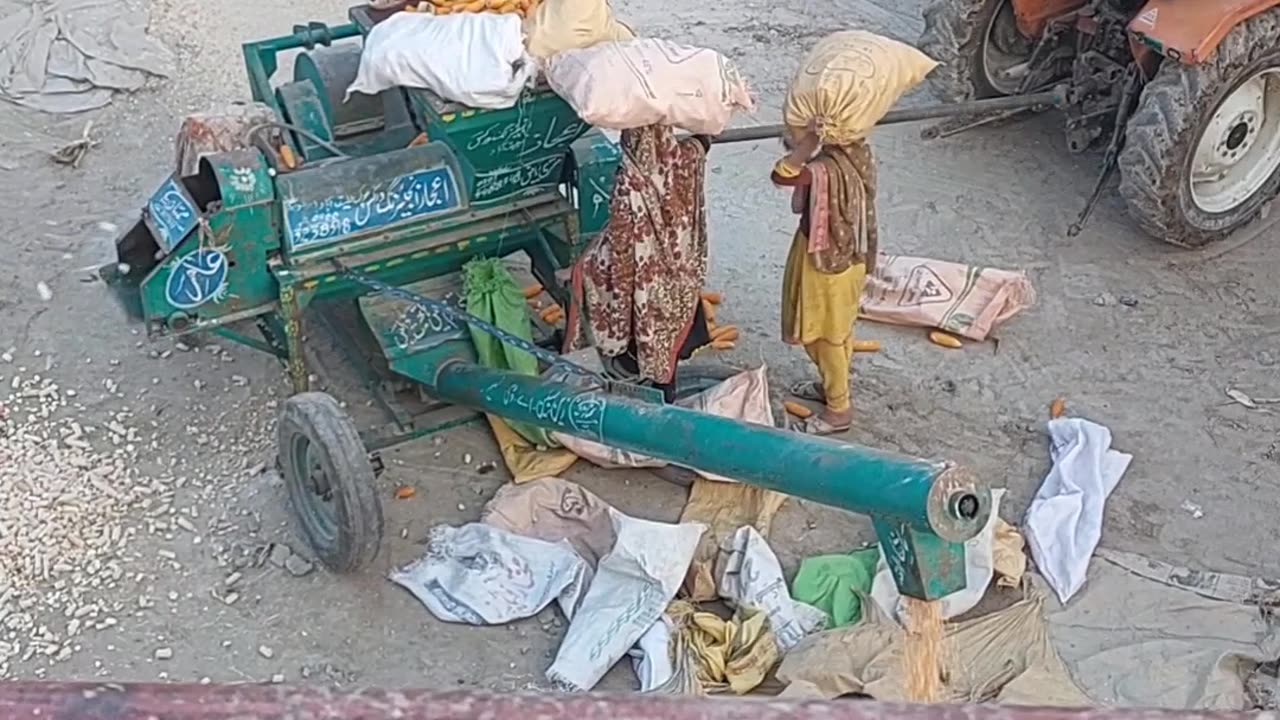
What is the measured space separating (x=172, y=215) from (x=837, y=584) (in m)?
2.42

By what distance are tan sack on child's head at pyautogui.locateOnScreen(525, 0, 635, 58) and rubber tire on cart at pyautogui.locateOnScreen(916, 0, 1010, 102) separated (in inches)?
100

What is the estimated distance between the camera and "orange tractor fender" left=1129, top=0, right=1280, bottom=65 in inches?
239

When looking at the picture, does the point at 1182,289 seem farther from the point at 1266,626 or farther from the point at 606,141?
the point at 606,141

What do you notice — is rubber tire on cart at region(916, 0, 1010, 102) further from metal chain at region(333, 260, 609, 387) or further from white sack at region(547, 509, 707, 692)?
white sack at region(547, 509, 707, 692)

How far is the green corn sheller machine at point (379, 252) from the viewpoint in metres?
4.93

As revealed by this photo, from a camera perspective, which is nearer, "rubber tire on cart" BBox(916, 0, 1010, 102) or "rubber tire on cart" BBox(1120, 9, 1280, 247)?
"rubber tire on cart" BBox(1120, 9, 1280, 247)

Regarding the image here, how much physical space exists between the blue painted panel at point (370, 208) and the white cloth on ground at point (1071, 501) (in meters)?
2.23

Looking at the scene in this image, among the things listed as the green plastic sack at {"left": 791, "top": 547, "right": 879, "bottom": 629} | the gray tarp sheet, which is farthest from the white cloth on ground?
the gray tarp sheet

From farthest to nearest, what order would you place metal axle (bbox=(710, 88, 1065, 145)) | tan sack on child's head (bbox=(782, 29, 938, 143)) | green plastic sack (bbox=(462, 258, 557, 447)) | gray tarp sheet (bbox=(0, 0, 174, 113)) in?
gray tarp sheet (bbox=(0, 0, 174, 113)) < metal axle (bbox=(710, 88, 1065, 145)) < green plastic sack (bbox=(462, 258, 557, 447)) < tan sack on child's head (bbox=(782, 29, 938, 143))

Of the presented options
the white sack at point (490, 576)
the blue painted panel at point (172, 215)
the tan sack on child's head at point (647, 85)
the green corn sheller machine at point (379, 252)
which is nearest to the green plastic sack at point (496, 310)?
the green corn sheller machine at point (379, 252)

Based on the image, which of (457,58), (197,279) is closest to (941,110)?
(457,58)

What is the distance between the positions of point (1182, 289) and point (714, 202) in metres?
2.05

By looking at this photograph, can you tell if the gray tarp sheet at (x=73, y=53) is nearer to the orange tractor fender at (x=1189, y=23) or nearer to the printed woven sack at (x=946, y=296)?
the printed woven sack at (x=946, y=296)

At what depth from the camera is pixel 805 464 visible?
3.90 metres
